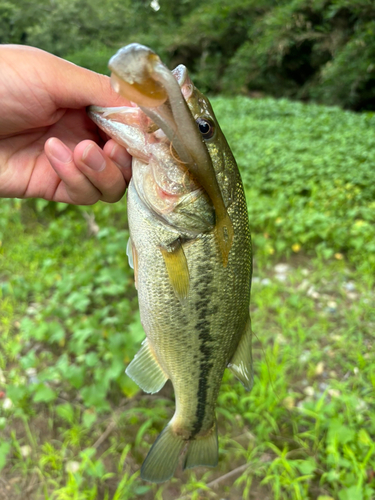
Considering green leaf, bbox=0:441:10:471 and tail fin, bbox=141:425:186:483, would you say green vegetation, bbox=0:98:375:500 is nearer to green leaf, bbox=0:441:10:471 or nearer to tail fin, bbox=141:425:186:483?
green leaf, bbox=0:441:10:471

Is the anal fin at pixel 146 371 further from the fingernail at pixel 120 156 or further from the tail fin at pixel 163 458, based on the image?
the fingernail at pixel 120 156

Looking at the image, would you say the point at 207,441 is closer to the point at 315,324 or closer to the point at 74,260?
the point at 315,324

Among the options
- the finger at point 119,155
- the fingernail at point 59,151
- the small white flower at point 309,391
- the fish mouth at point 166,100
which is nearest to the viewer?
the fish mouth at point 166,100

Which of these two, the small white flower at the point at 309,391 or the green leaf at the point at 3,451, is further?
the small white flower at the point at 309,391

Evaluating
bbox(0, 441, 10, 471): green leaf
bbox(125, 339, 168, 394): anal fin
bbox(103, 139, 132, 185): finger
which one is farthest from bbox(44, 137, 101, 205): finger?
bbox(0, 441, 10, 471): green leaf

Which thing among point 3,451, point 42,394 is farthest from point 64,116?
point 3,451

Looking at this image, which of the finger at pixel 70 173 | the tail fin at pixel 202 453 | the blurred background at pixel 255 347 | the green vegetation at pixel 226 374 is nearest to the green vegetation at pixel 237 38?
the blurred background at pixel 255 347
